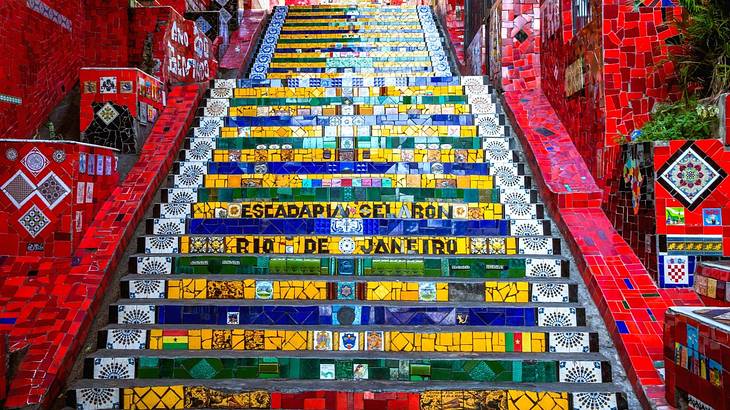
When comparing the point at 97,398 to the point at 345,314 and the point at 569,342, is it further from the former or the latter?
the point at 569,342

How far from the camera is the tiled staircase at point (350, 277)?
298 centimetres

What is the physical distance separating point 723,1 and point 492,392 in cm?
291

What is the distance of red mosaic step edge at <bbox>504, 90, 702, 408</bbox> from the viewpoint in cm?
294

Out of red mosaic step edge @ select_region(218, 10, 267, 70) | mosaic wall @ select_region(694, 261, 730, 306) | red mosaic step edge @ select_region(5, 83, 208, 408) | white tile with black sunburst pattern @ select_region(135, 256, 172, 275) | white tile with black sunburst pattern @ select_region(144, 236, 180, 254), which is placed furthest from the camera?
red mosaic step edge @ select_region(218, 10, 267, 70)

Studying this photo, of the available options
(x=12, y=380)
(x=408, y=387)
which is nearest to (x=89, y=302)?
(x=12, y=380)

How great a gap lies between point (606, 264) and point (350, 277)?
1.60m

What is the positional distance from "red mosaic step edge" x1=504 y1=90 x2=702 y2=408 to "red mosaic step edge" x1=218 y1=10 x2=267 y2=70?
4.65 m

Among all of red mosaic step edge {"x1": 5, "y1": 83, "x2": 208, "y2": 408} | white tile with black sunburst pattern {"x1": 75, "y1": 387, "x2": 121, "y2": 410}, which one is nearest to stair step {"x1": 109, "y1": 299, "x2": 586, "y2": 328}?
red mosaic step edge {"x1": 5, "y1": 83, "x2": 208, "y2": 408}

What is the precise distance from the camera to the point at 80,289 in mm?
3406

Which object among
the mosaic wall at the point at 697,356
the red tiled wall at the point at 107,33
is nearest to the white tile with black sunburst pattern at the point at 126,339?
the mosaic wall at the point at 697,356

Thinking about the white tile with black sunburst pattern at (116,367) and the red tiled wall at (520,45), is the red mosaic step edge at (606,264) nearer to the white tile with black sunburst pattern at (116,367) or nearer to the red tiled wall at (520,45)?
the red tiled wall at (520,45)

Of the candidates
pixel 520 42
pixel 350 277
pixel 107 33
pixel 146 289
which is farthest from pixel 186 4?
pixel 350 277

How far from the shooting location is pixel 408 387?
2930mm

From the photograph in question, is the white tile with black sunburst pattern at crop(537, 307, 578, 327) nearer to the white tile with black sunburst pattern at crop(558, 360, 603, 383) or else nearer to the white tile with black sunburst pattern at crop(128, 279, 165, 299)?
the white tile with black sunburst pattern at crop(558, 360, 603, 383)
